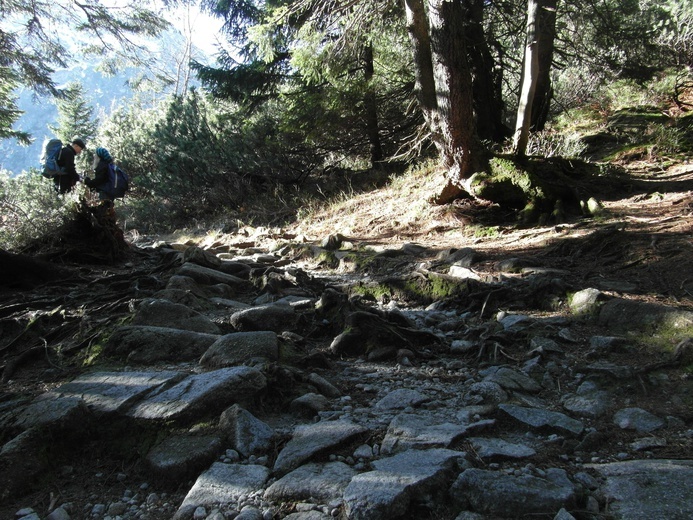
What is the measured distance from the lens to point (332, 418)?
9.45 ft

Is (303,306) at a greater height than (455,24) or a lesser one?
lesser

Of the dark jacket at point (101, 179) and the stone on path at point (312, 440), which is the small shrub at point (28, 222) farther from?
the stone on path at point (312, 440)

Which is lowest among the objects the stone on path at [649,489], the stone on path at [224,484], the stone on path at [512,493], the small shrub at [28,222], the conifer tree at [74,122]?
the stone on path at [649,489]

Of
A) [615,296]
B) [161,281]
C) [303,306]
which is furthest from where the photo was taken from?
[161,281]

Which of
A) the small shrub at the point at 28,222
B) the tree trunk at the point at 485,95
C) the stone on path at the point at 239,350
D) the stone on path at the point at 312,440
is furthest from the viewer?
the tree trunk at the point at 485,95

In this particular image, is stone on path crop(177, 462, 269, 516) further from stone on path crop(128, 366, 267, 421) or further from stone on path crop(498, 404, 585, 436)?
stone on path crop(498, 404, 585, 436)

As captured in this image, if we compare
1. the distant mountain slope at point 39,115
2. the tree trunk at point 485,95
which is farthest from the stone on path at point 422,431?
the distant mountain slope at point 39,115

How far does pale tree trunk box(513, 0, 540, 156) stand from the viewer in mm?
7145

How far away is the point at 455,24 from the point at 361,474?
720 cm

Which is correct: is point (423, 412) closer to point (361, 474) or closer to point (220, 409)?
point (361, 474)

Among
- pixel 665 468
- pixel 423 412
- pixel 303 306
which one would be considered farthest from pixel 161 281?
pixel 665 468

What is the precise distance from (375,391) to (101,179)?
6.90 m

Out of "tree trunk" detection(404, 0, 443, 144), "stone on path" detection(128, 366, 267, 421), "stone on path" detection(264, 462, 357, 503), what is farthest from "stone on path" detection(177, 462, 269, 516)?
"tree trunk" detection(404, 0, 443, 144)

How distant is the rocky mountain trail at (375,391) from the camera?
209cm
